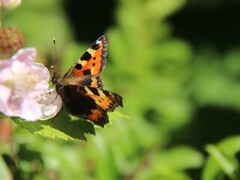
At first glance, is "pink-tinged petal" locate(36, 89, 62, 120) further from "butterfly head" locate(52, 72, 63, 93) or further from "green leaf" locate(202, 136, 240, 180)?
"green leaf" locate(202, 136, 240, 180)

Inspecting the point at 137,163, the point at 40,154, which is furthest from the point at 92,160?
the point at 40,154

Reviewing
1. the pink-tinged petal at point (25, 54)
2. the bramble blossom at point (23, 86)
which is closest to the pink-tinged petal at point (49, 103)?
the bramble blossom at point (23, 86)

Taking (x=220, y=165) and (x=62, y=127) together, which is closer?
(x=62, y=127)

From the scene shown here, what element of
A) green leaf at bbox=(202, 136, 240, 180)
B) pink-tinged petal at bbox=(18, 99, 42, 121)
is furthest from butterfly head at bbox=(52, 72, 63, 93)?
green leaf at bbox=(202, 136, 240, 180)

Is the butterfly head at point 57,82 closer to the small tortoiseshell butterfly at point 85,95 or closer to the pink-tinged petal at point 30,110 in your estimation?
the small tortoiseshell butterfly at point 85,95

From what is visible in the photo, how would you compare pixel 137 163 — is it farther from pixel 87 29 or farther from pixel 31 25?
pixel 87 29

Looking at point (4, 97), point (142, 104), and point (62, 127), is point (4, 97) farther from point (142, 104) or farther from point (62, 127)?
point (142, 104)

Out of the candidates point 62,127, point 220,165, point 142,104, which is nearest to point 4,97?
point 62,127
